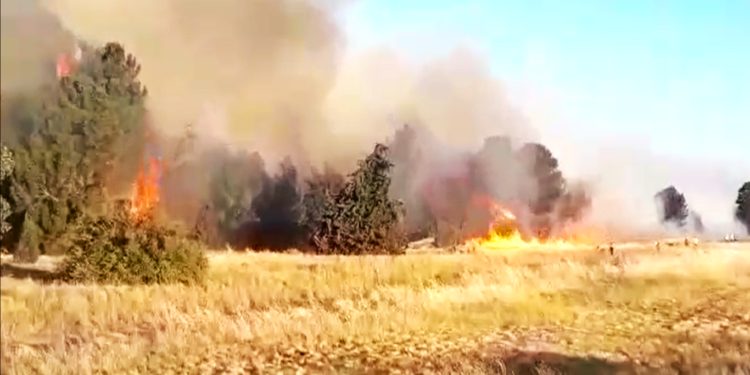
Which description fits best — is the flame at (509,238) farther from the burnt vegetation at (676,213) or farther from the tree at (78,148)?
the tree at (78,148)

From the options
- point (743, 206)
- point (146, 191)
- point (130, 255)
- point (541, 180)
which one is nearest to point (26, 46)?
point (146, 191)

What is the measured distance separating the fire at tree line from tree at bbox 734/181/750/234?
0.01 meters

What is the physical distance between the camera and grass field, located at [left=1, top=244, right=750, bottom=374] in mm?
5438

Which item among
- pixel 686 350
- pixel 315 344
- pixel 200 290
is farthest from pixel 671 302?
pixel 200 290

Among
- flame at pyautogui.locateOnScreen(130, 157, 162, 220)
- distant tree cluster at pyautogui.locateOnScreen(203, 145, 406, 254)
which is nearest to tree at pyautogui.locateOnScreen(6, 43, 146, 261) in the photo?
flame at pyautogui.locateOnScreen(130, 157, 162, 220)

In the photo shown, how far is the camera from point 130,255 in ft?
20.6

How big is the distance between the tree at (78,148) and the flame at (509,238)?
3592 millimetres

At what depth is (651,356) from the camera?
5.73 m

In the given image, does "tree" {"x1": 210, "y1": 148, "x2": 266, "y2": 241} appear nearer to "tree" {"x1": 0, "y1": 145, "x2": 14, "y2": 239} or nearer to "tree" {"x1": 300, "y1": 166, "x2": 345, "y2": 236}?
"tree" {"x1": 300, "y1": 166, "x2": 345, "y2": 236}

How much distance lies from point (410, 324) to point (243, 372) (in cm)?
143

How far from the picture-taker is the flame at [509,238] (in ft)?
24.1

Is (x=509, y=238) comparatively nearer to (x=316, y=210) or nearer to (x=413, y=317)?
(x=413, y=317)

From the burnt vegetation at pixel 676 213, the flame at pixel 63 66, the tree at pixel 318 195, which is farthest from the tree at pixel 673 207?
the flame at pixel 63 66

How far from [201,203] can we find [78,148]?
5.42 ft
